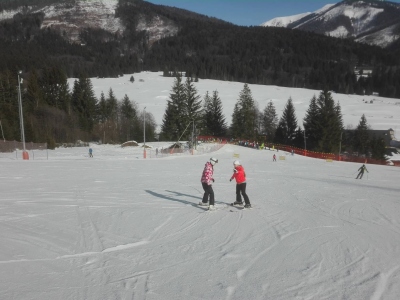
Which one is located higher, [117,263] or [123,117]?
[123,117]

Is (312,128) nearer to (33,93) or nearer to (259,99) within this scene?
(259,99)

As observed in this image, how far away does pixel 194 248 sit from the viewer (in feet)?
23.5

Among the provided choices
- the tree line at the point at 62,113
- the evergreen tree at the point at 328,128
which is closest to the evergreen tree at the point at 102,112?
the tree line at the point at 62,113

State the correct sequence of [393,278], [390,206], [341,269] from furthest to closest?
1. [390,206]
2. [341,269]
3. [393,278]

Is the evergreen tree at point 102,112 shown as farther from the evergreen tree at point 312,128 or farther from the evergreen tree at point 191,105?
the evergreen tree at point 312,128

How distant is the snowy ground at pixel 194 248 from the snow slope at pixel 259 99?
69722mm

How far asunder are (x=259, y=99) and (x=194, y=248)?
102m

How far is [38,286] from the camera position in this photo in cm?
531

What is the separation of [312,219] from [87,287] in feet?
22.5

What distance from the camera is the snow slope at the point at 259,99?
86312mm

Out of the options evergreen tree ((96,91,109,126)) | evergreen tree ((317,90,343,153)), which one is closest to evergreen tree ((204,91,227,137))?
evergreen tree ((317,90,343,153))

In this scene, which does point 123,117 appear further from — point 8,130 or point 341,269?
point 341,269

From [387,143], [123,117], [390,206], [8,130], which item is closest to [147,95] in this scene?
[123,117]

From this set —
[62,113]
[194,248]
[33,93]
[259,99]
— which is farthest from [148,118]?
[194,248]
